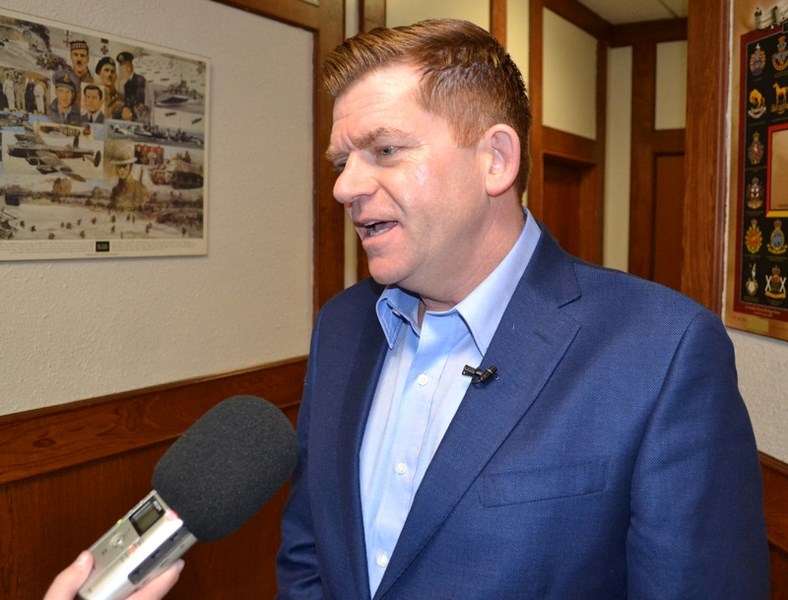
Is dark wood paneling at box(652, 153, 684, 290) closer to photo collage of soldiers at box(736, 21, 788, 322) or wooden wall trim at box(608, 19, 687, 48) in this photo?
wooden wall trim at box(608, 19, 687, 48)

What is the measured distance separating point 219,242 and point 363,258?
0.85 m

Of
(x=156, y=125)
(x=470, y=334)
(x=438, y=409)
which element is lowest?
(x=438, y=409)

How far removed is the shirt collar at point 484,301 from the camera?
1259mm

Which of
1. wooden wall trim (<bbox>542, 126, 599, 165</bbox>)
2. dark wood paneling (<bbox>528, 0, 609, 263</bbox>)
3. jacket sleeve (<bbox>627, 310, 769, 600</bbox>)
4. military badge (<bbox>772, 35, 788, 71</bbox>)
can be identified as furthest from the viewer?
wooden wall trim (<bbox>542, 126, 599, 165</bbox>)

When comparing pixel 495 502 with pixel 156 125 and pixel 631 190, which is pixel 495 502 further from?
pixel 631 190

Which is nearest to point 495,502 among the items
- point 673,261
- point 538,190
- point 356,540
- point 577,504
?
point 577,504

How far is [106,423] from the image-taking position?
7.87ft

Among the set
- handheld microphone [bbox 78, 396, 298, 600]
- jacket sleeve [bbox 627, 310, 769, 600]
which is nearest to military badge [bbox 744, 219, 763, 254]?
jacket sleeve [bbox 627, 310, 769, 600]

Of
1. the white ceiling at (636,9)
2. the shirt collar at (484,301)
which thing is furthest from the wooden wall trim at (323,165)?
the white ceiling at (636,9)

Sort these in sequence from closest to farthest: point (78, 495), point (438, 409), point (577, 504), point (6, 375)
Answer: point (577, 504) < point (438, 409) < point (6, 375) < point (78, 495)

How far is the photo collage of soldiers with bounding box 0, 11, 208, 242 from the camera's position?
6.95 ft

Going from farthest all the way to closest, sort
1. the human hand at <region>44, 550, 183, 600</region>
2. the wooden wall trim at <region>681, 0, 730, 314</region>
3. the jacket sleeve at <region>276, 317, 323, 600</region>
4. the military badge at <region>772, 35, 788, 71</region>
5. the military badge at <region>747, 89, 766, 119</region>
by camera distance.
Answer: the wooden wall trim at <region>681, 0, 730, 314</region> → the military badge at <region>747, 89, 766, 119</region> → the military badge at <region>772, 35, 788, 71</region> → the jacket sleeve at <region>276, 317, 323, 600</region> → the human hand at <region>44, 550, 183, 600</region>

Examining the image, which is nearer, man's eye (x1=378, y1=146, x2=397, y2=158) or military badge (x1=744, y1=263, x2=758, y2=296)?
man's eye (x1=378, y1=146, x2=397, y2=158)

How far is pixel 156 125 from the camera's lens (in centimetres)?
255
